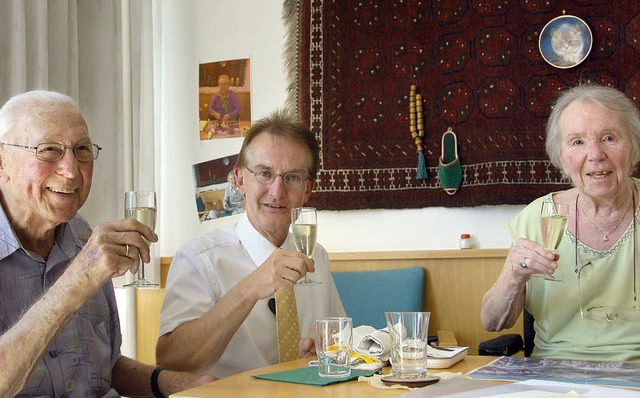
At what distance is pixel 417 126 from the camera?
3.78 m

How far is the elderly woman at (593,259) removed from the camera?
7.45 feet

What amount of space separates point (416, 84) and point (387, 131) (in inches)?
11.1

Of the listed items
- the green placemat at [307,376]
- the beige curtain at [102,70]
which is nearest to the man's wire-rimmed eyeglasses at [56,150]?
the green placemat at [307,376]

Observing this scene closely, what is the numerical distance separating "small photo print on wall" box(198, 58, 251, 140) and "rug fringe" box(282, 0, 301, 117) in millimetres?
243

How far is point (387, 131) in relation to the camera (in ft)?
12.7

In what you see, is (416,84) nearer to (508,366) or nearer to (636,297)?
(636,297)

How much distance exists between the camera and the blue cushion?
3.57 m

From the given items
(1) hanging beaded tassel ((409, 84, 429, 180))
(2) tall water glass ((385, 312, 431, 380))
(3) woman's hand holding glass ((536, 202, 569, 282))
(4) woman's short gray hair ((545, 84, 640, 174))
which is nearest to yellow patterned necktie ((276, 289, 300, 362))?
(2) tall water glass ((385, 312, 431, 380))

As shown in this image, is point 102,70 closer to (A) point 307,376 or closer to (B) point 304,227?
(B) point 304,227

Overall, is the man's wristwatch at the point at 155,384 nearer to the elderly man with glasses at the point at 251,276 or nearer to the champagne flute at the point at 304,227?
the elderly man with glasses at the point at 251,276

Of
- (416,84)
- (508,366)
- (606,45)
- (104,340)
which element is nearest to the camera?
(508,366)

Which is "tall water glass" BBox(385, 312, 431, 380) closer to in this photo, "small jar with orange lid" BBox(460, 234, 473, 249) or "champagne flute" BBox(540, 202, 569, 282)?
"champagne flute" BBox(540, 202, 569, 282)

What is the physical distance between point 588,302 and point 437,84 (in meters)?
1.73

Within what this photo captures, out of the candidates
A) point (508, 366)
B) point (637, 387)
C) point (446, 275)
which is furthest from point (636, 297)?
point (446, 275)
